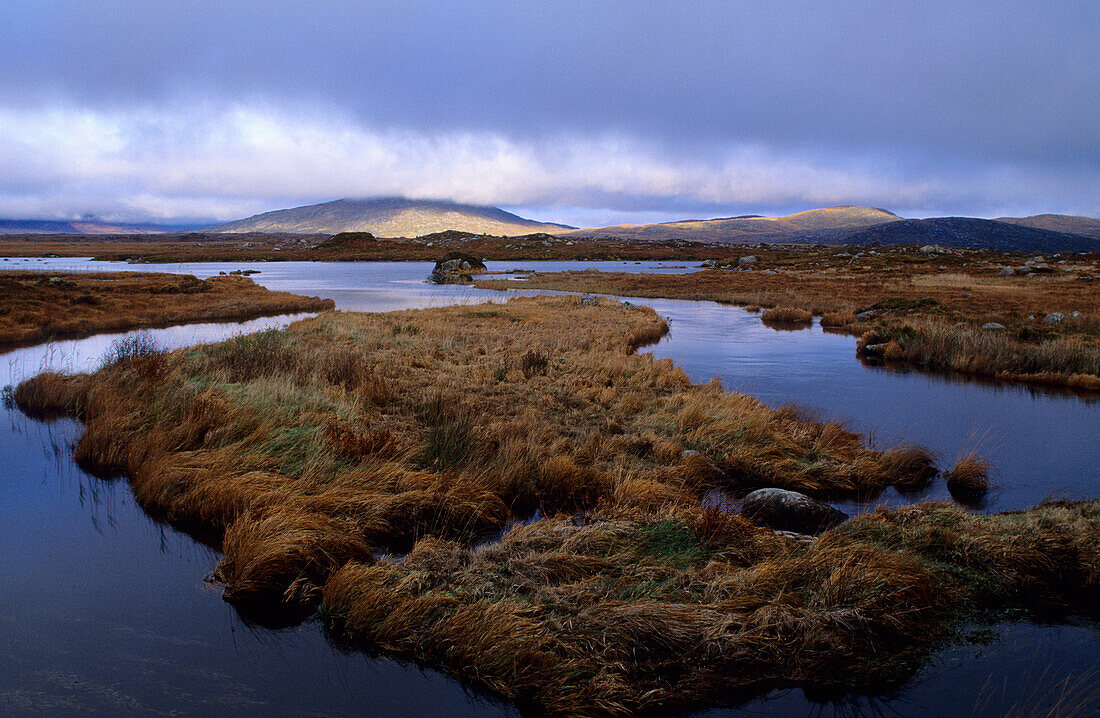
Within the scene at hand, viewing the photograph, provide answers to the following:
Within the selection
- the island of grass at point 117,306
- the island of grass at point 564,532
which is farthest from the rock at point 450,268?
the island of grass at point 564,532

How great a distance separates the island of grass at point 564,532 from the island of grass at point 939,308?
39.0 feet

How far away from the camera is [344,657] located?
578 centimetres

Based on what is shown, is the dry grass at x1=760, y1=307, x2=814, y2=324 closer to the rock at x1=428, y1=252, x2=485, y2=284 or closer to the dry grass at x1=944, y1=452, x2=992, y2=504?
the dry grass at x1=944, y1=452, x2=992, y2=504

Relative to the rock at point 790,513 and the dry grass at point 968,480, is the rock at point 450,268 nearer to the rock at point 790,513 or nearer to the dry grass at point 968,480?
the dry grass at point 968,480

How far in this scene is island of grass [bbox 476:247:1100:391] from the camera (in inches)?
784

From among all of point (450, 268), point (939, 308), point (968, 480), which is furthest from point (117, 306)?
point (939, 308)

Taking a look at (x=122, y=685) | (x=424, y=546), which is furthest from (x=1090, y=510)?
(x=122, y=685)

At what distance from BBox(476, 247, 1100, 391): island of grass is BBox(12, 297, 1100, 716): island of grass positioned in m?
11.9

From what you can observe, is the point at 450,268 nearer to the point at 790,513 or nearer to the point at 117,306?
the point at 117,306

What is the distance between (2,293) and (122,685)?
109 feet

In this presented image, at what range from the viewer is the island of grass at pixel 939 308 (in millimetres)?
19922

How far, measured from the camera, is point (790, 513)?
27.4 feet

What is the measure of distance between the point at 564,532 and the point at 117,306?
110 ft

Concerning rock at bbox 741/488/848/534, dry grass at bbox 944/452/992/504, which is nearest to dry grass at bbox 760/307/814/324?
dry grass at bbox 944/452/992/504
